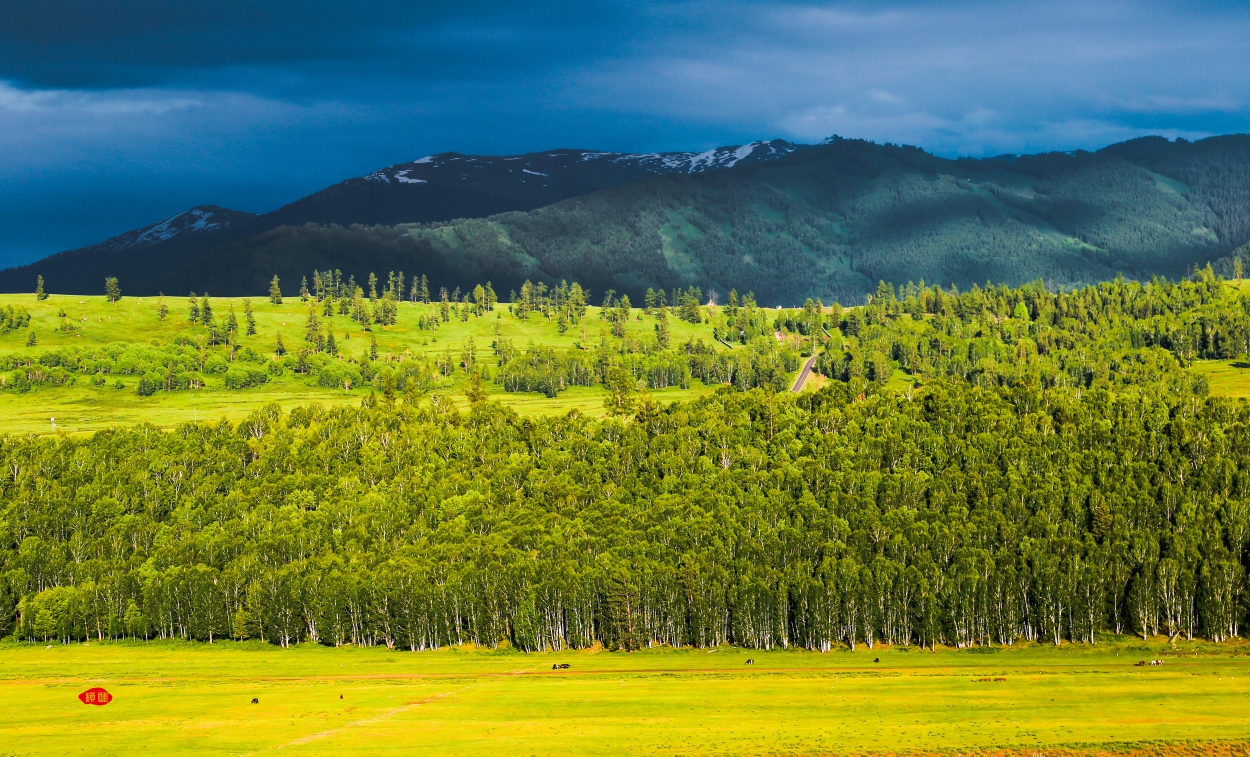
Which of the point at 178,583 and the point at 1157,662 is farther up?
the point at 178,583

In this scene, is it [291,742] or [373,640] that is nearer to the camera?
[291,742]

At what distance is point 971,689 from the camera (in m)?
143

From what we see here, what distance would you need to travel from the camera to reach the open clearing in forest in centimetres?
12131

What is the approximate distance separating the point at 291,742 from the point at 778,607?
84.0 metres

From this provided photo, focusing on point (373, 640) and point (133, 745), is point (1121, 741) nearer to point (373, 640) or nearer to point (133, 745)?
point (133, 745)

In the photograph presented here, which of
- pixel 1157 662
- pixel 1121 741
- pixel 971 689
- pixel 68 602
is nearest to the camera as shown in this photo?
pixel 1121 741

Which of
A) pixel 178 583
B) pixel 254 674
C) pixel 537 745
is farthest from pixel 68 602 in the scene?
pixel 537 745

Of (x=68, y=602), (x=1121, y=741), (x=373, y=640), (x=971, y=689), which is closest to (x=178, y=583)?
(x=68, y=602)

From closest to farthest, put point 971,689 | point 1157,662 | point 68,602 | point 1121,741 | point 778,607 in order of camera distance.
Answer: point 1121,741
point 971,689
point 1157,662
point 778,607
point 68,602

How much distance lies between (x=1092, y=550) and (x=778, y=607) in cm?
5621

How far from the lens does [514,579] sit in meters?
188

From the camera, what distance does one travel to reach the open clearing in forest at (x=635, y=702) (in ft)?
398

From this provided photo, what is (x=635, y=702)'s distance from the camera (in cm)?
13938

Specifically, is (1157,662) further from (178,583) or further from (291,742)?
(178,583)
